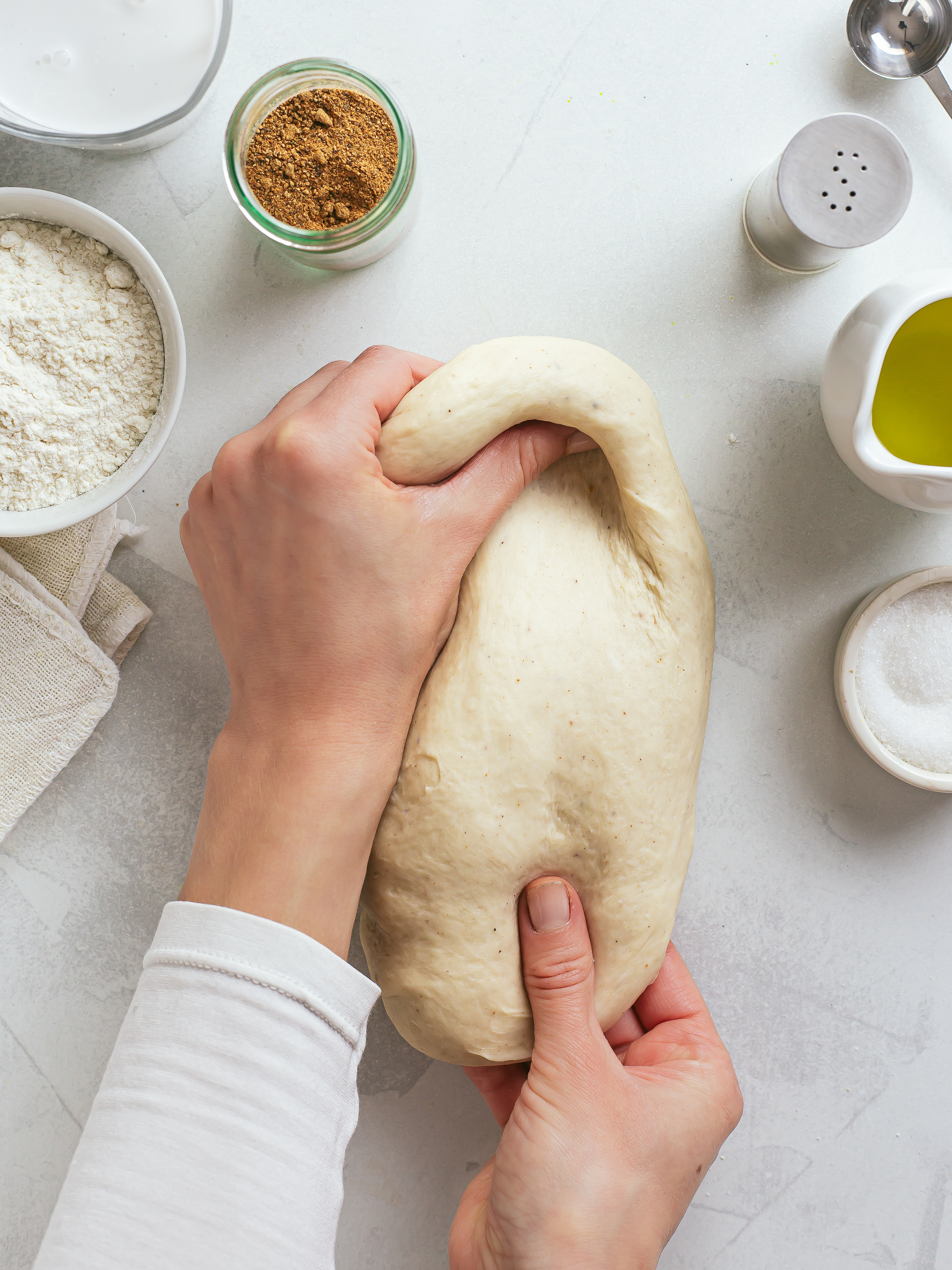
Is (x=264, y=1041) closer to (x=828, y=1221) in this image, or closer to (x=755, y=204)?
(x=828, y=1221)

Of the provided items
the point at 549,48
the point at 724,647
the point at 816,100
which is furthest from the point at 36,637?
the point at 816,100

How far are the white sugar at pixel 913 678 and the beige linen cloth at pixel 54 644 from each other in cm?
94

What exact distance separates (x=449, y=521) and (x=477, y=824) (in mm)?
306

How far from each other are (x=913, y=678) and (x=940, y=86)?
72 centimetres

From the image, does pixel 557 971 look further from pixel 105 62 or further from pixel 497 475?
pixel 105 62

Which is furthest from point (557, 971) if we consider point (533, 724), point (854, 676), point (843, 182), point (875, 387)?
point (843, 182)

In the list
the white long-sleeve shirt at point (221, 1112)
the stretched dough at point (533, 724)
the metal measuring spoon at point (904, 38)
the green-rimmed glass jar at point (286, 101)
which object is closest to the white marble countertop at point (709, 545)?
the metal measuring spoon at point (904, 38)

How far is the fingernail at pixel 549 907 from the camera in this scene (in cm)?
84

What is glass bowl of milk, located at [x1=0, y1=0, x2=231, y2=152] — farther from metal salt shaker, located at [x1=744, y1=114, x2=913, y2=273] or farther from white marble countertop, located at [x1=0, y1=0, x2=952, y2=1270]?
metal salt shaker, located at [x1=744, y1=114, x2=913, y2=273]

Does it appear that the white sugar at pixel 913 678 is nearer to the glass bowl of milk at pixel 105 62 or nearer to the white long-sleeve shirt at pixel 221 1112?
the white long-sleeve shirt at pixel 221 1112

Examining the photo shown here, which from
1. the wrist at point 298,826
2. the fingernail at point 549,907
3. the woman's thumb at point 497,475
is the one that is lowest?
the fingernail at point 549,907

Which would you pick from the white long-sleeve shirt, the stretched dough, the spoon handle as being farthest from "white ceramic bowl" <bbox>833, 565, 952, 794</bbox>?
the white long-sleeve shirt

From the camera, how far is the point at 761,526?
3.54 ft

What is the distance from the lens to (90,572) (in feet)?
3.42
